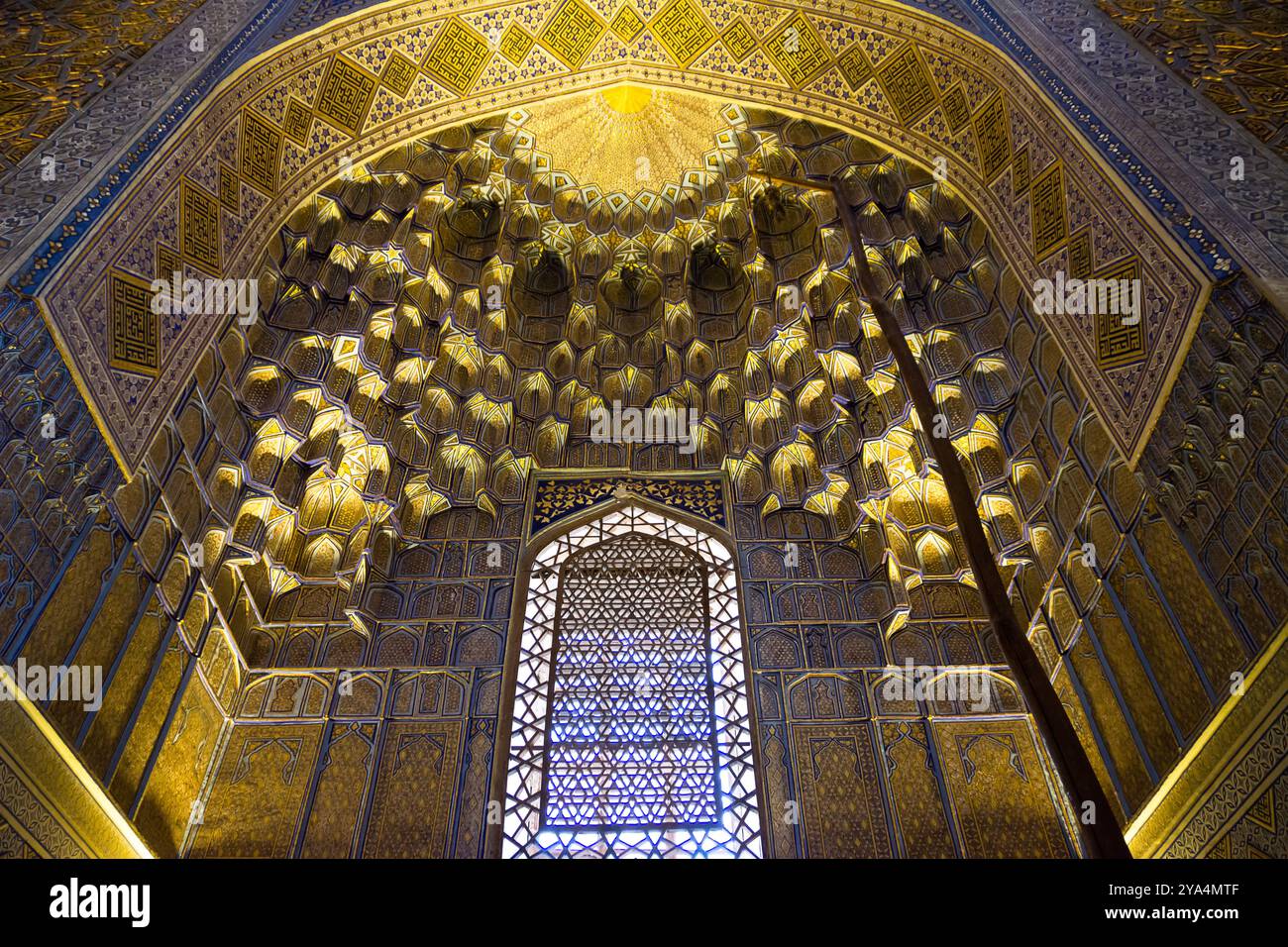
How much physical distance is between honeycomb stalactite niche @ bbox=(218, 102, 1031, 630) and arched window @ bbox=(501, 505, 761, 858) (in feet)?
3.28

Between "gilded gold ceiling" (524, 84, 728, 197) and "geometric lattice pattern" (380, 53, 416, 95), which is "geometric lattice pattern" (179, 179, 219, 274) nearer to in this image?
"geometric lattice pattern" (380, 53, 416, 95)

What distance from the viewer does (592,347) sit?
10.2 meters

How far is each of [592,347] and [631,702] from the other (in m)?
4.10

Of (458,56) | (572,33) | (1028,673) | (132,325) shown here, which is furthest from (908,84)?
(132,325)

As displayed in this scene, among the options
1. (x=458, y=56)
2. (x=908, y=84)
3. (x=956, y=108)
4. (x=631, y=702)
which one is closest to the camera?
(x=956, y=108)

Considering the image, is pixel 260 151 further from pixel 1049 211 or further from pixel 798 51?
pixel 1049 211

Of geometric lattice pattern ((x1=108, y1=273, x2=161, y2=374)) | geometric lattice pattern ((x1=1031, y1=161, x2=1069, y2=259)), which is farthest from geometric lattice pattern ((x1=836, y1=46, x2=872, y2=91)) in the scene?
geometric lattice pattern ((x1=108, y1=273, x2=161, y2=374))

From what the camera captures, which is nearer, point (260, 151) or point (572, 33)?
point (260, 151)

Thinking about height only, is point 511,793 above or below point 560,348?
below

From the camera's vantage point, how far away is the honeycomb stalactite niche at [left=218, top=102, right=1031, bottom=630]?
8.03m

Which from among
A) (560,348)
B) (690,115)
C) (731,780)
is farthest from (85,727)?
(690,115)
